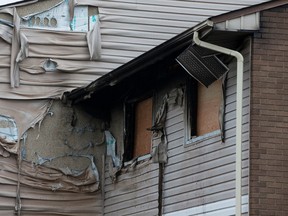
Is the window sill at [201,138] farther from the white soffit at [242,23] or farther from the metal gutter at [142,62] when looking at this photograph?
the white soffit at [242,23]

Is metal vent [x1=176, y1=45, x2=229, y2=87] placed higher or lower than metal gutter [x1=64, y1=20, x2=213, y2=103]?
lower

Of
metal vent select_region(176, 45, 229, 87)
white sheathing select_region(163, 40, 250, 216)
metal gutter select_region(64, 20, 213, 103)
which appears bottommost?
white sheathing select_region(163, 40, 250, 216)

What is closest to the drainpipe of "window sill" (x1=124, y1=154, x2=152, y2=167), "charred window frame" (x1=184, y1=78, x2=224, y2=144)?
"charred window frame" (x1=184, y1=78, x2=224, y2=144)

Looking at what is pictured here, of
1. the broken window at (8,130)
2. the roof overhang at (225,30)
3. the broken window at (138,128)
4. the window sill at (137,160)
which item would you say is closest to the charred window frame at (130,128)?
the broken window at (138,128)

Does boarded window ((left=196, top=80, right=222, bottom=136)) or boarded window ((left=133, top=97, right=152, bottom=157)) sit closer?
boarded window ((left=196, top=80, right=222, bottom=136))

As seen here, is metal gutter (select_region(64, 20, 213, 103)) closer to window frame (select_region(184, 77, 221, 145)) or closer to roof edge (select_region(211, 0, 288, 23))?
roof edge (select_region(211, 0, 288, 23))

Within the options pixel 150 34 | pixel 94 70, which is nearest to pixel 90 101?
pixel 94 70

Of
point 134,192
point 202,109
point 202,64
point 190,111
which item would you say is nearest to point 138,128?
point 134,192

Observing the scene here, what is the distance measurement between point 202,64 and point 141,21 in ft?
19.5

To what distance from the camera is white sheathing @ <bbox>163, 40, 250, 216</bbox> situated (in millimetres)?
13820

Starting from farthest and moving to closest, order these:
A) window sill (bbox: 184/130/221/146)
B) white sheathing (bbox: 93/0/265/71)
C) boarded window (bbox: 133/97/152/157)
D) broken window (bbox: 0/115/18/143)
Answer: white sheathing (bbox: 93/0/265/71), broken window (bbox: 0/115/18/143), boarded window (bbox: 133/97/152/157), window sill (bbox: 184/130/221/146)

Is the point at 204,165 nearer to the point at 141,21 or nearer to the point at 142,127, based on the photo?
the point at 142,127

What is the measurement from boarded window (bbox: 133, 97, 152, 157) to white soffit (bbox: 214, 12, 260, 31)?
4587mm

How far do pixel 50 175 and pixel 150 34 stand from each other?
3775 mm
